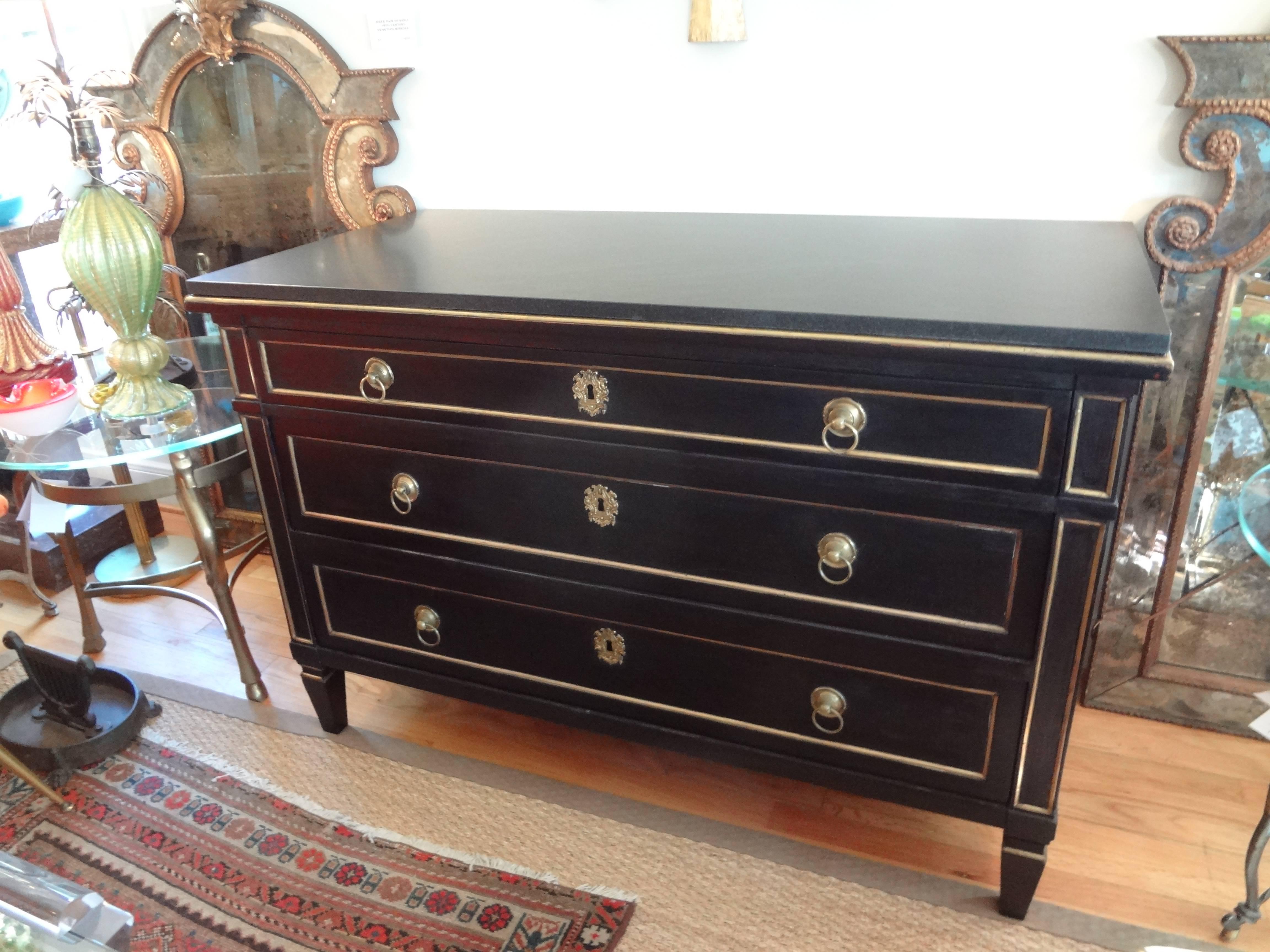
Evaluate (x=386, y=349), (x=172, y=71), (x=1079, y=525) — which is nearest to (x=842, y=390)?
(x=1079, y=525)

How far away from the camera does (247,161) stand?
207 centimetres

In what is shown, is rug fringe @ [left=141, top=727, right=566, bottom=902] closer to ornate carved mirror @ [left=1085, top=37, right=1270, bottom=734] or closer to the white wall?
ornate carved mirror @ [left=1085, top=37, right=1270, bottom=734]

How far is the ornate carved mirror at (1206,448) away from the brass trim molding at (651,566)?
1.66ft

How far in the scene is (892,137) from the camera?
1565 mm

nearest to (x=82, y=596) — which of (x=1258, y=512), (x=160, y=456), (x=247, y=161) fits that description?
(x=160, y=456)

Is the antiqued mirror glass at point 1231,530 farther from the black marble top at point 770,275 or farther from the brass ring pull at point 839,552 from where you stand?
the brass ring pull at point 839,552

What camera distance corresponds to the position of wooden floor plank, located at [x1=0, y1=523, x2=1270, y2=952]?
4.74 ft

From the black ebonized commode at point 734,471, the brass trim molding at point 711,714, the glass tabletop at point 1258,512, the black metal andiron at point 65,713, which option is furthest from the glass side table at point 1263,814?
the black metal andiron at point 65,713

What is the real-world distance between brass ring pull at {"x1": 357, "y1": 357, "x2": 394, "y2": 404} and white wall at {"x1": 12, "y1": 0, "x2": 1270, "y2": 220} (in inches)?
25.2

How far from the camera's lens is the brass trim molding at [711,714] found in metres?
1.25

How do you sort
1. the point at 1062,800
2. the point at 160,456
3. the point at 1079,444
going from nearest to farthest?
the point at 1079,444 < the point at 1062,800 < the point at 160,456

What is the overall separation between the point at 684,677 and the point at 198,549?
44.7 inches

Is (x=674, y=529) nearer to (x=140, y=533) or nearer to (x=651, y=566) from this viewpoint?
(x=651, y=566)

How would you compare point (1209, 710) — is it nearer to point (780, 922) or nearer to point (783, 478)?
point (780, 922)
